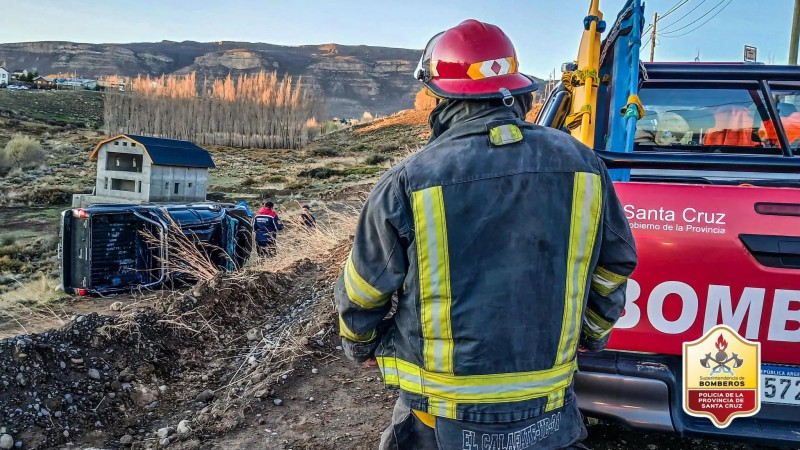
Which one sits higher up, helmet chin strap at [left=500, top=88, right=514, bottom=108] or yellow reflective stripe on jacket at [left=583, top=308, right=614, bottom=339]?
helmet chin strap at [left=500, top=88, right=514, bottom=108]

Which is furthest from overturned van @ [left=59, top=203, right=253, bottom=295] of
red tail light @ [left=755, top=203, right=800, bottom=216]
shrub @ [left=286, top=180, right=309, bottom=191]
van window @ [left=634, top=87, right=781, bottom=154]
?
shrub @ [left=286, top=180, right=309, bottom=191]

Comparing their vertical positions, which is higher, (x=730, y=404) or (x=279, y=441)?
(x=730, y=404)

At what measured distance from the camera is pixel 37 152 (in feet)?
123

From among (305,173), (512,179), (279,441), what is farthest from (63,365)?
(305,173)

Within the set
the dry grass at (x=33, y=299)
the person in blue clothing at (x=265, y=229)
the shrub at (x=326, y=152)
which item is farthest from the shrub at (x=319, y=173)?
the person in blue clothing at (x=265, y=229)

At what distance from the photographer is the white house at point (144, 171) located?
1595 centimetres

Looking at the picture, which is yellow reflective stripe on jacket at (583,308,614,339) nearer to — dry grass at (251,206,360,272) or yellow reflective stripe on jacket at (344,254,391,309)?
yellow reflective stripe on jacket at (344,254,391,309)

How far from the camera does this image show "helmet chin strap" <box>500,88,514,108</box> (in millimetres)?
1913

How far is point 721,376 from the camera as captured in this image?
7.97 ft

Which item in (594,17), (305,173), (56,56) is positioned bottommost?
(305,173)

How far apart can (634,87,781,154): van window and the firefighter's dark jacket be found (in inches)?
109

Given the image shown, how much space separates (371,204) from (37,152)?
41.9 meters

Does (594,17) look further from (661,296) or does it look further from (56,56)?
(56,56)

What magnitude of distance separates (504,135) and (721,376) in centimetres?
140
